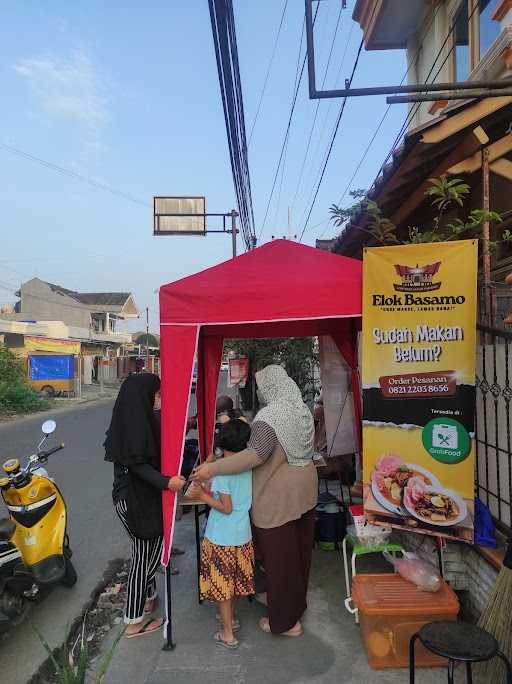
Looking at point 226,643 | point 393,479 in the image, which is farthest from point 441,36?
point 226,643

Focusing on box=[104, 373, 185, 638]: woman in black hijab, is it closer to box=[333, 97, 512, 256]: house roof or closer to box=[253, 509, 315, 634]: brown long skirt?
box=[253, 509, 315, 634]: brown long skirt

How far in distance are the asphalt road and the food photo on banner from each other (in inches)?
94.1

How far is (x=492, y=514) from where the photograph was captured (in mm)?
3285

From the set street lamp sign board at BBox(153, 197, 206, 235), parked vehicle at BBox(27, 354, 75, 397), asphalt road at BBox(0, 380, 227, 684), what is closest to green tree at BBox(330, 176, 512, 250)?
asphalt road at BBox(0, 380, 227, 684)

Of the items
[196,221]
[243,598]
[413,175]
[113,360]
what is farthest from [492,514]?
[113,360]

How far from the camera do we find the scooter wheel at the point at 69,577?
4014 millimetres

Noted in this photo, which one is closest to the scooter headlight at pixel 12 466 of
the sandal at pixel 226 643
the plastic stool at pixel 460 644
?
the sandal at pixel 226 643

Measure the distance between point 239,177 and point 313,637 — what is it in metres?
7.15

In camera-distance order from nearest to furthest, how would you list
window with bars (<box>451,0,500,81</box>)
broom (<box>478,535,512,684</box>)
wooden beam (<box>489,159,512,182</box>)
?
broom (<box>478,535,512,684</box>) → wooden beam (<box>489,159,512,182</box>) → window with bars (<box>451,0,500,81</box>)

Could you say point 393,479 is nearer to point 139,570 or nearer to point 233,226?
point 139,570

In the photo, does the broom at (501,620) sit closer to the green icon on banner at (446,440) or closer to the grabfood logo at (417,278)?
the green icon on banner at (446,440)

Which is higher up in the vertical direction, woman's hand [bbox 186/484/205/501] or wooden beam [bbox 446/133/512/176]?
wooden beam [bbox 446/133/512/176]

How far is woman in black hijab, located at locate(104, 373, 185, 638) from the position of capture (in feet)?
10.2

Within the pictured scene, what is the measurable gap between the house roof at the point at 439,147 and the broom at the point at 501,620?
265cm
